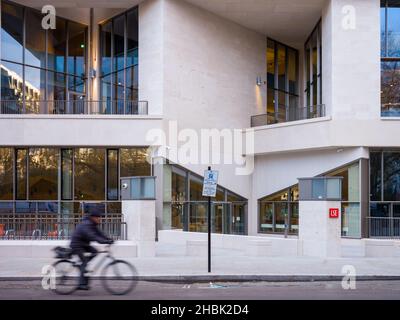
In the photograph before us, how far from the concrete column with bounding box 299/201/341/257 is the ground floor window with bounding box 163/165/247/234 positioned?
8.09 metres

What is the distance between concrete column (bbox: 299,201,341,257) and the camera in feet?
65.2

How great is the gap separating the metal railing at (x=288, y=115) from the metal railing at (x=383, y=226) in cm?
592

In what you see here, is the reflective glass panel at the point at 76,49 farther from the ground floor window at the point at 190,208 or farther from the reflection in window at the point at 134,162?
the ground floor window at the point at 190,208

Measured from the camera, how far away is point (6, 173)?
2977 cm

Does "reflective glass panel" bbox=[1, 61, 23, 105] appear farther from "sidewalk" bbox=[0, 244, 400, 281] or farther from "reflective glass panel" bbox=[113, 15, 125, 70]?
"sidewalk" bbox=[0, 244, 400, 281]

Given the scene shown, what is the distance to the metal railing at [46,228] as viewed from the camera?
63.4ft

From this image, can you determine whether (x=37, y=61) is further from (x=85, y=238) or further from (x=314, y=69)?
(x=85, y=238)

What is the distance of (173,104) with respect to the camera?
29562mm

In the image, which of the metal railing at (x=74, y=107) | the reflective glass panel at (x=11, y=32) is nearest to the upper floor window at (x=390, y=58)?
the metal railing at (x=74, y=107)

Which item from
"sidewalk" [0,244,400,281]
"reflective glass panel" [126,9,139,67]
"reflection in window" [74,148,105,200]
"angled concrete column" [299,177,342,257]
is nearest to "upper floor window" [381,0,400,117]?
"angled concrete column" [299,177,342,257]

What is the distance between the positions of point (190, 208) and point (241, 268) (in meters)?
12.8

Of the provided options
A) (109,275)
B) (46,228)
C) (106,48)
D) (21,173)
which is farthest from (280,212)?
(109,275)
